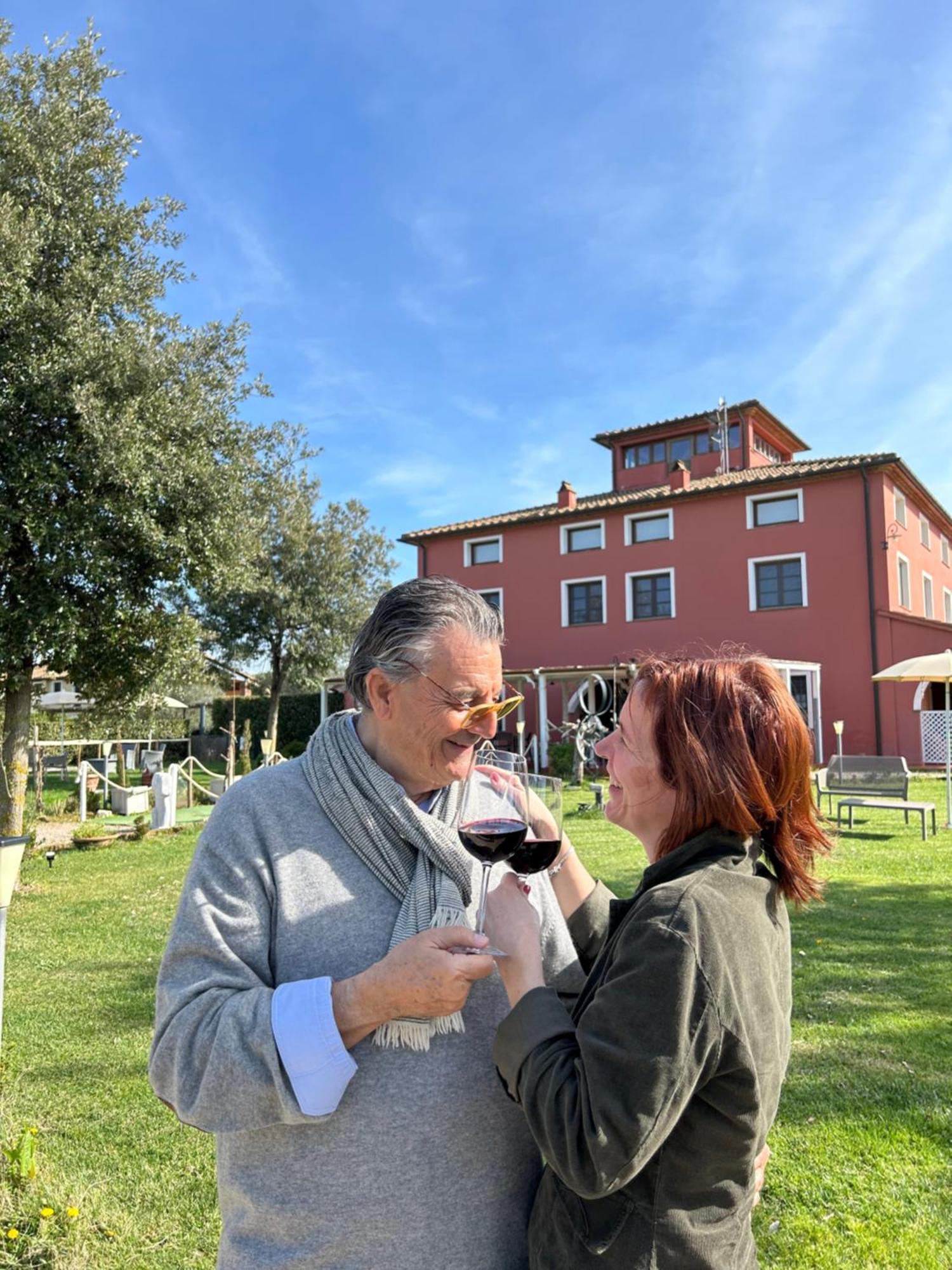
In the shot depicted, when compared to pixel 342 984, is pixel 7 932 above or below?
below

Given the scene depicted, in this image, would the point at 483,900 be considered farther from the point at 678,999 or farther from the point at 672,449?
the point at 672,449

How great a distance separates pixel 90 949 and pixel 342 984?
23.7 ft

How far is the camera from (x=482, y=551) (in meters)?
31.8

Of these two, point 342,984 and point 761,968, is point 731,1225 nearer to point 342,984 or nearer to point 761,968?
point 761,968

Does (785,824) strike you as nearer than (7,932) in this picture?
Yes

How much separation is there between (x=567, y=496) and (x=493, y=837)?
29.1 metres

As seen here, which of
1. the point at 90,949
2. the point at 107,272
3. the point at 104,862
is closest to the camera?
the point at 90,949

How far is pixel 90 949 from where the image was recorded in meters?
7.47

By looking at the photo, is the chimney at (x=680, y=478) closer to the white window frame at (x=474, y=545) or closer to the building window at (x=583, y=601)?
the building window at (x=583, y=601)

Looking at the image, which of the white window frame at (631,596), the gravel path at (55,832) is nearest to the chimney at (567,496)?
the white window frame at (631,596)

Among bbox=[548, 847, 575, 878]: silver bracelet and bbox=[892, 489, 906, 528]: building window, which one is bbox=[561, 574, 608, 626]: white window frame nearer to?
bbox=[892, 489, 906, 528]: building window

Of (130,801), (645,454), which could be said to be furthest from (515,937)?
(645,454)

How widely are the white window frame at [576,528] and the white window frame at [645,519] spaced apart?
88 cm

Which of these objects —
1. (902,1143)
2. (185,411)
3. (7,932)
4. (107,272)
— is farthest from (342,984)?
(107,272)
